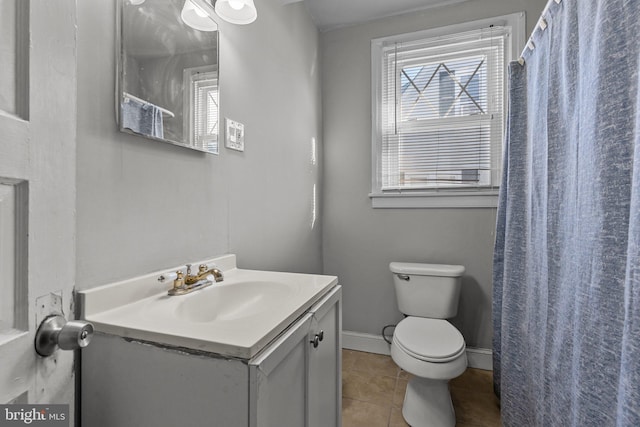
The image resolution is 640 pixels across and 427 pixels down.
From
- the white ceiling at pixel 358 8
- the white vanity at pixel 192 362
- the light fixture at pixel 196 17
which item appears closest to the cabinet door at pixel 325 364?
the white vanity at pixel 192 362

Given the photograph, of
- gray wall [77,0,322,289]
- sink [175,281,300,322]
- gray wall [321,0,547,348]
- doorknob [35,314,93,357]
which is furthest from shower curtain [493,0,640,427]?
gray wall [77,0,322,289]

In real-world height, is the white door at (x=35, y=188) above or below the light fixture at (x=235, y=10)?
below

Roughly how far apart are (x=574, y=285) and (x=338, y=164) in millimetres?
1626

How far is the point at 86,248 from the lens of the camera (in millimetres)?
757

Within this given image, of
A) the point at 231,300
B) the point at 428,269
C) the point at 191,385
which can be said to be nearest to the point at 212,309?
the point at 231,300

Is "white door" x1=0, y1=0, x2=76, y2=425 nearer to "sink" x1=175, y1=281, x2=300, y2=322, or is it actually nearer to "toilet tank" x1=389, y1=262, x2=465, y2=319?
"sink" x1=175, y1=281, x2=300, y2=322

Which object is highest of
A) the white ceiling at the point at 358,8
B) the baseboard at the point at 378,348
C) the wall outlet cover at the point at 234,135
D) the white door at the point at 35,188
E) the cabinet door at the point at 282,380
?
the white ceiling at the point at 358,8

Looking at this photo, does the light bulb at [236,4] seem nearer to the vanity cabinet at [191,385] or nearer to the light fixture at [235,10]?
the light fixture at [235,10]

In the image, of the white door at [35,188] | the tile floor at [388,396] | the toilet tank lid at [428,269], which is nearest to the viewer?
the white door at [35,188]

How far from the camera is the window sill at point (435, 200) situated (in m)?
1.99

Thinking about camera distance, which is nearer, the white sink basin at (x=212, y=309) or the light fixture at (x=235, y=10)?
the white sink basin at (x=212, y=309)

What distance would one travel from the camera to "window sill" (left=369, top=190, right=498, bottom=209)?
1994 millimetres

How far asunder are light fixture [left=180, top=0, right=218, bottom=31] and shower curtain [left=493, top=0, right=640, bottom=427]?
1.22 meters

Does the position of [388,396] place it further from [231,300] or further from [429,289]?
[231,300]
